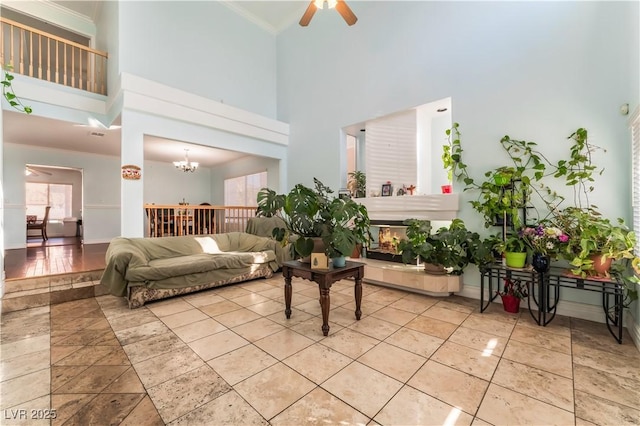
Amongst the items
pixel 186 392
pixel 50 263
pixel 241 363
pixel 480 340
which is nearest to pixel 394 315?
pixel 480 340

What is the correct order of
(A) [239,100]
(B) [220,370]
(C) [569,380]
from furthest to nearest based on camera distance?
1. (A) [239,100]
2. (B) [220,370]
3. (C) [569,380]

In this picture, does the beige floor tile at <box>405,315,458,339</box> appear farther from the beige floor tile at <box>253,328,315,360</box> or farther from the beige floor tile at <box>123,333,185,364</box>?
the beige floor tile at <box>123,333,185,364</box>

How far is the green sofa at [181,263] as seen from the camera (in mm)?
3164

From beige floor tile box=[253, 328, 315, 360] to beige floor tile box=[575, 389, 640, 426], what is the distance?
1763mm

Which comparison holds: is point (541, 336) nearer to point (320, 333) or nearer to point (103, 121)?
point (320, 333)

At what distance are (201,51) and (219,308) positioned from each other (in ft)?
17.7

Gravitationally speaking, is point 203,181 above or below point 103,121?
below

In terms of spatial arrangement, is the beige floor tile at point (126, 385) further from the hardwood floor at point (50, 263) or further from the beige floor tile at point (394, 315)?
the hardwood floor at point (50, 263)

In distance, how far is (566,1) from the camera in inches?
118

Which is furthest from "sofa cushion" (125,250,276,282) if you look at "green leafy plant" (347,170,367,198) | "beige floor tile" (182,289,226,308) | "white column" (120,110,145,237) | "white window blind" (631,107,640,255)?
"white window blind" (631,107,640,255)

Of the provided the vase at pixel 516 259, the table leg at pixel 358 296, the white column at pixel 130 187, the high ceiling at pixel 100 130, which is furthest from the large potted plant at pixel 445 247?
the high ceiling at pixel 100 130

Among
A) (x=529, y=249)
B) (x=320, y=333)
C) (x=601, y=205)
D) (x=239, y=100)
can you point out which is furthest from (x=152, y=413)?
(x=239, y=100)

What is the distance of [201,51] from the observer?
18.7ft

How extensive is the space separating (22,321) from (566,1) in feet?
22.5
